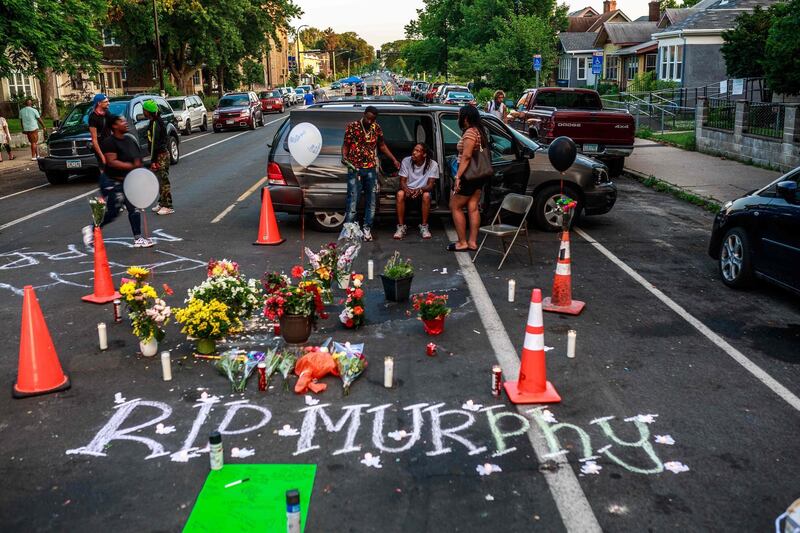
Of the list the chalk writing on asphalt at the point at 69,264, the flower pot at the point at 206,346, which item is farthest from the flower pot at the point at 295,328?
the chalk writing on asphalt at the point at 69,264

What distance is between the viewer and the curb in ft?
45.1

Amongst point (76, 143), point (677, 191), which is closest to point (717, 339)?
point (677, 191)

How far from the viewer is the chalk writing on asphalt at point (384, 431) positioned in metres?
4.75

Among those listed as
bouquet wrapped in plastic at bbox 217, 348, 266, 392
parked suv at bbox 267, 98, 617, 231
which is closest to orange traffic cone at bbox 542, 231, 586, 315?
bouquet wrapped in plastic at bbox 217, 348, 266, 392

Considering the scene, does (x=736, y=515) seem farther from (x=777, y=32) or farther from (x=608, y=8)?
(x=608, y=8)

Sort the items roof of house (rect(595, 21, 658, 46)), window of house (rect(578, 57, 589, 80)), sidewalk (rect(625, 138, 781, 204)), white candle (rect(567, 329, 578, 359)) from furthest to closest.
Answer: window of house (rect(578, 57, 589, 80))
roof of house (rect(595, 21, 658, 46))
sidewalk (rect(625, 138, 781, 204))
white candle (rect(567, 329, 578, 359))

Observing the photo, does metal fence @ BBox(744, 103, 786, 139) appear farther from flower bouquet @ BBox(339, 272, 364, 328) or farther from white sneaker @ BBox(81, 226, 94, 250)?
white sneaker @ BBox(81, 226, 94, 250)

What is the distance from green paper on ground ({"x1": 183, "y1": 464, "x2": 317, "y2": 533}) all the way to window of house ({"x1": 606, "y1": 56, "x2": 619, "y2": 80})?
190ft

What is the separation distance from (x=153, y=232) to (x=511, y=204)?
222 inches

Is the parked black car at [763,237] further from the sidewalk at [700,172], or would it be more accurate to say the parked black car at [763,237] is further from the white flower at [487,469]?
the sidewalk at [700,172]

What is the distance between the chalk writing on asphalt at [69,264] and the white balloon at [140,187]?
841mm

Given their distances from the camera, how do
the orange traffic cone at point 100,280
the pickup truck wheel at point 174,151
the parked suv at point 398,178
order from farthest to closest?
the pickup truck wheel at point 174,151 < the parked suv at point 398,178 < the orange traffic cone at point 100,280

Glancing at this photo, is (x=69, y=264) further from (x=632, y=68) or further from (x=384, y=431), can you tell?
(x=632, y=68)

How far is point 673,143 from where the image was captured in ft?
79.6
